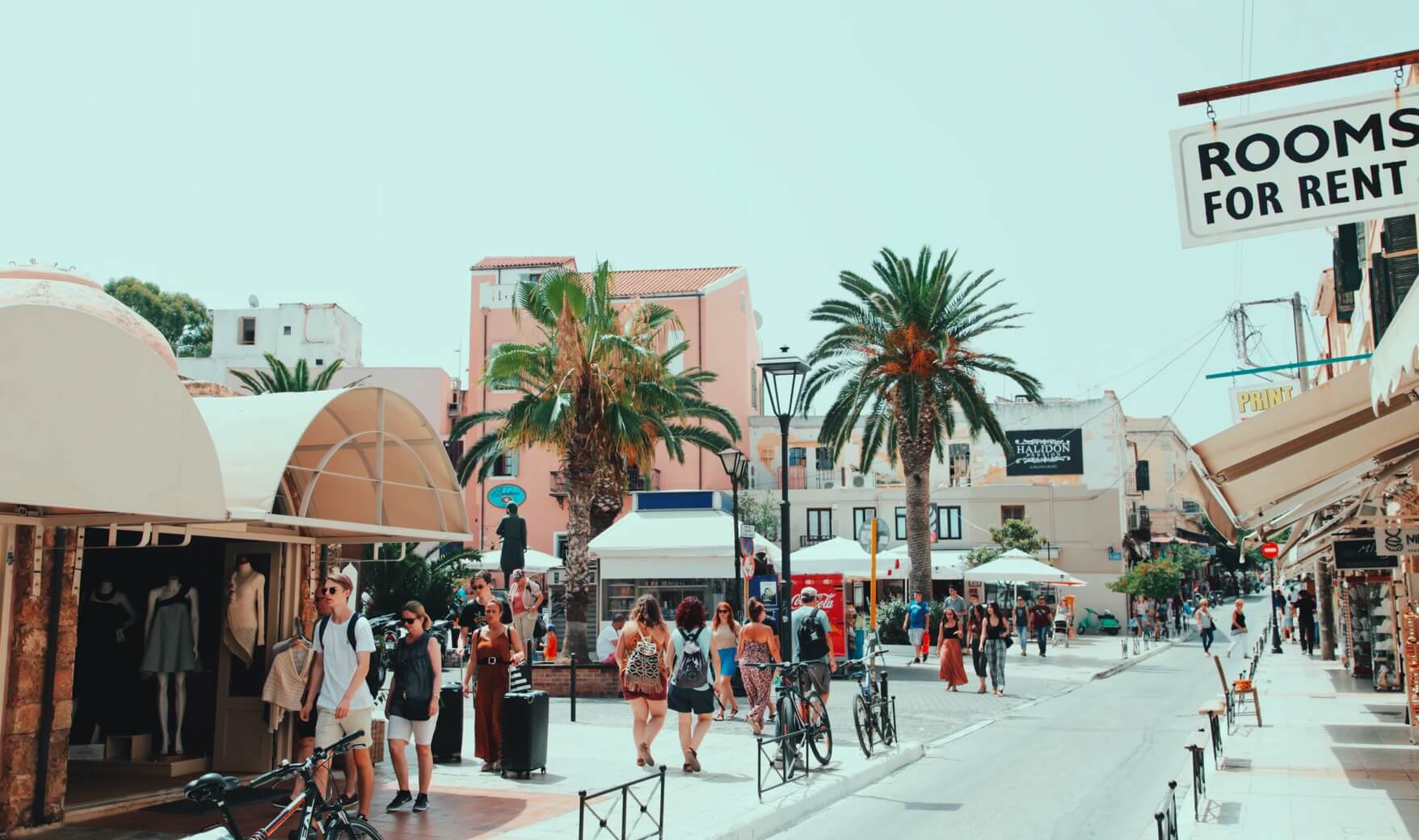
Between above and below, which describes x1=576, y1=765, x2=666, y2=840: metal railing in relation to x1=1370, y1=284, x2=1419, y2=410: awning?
below

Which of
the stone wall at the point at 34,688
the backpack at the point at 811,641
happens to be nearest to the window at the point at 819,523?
the backpack at the point at 811,641

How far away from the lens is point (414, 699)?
966 cm

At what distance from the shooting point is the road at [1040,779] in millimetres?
9773

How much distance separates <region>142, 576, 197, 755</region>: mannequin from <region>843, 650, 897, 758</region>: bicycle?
6938 mm

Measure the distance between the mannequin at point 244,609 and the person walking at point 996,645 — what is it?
14814mm

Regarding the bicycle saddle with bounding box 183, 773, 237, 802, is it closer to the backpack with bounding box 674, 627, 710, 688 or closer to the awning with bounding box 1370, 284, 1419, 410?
the awning with bounding box 1370, 284, 1419, 410

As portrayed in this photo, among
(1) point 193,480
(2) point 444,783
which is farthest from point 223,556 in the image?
(1) point 193,480

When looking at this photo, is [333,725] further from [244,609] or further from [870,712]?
[870,712]

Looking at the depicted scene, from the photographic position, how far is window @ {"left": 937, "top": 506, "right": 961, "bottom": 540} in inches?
2140

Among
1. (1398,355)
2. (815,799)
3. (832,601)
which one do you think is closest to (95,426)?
(815,799)

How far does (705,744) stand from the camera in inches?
546

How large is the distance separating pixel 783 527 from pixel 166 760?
22.1 ft

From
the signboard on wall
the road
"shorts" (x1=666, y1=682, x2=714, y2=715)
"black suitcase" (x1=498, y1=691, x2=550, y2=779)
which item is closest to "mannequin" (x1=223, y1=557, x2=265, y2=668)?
"black suitcase" (x1=498, y1=691, x2=550, y2=779)

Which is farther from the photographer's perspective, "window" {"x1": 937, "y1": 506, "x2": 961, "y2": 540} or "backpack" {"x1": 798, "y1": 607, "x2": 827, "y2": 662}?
"window" {"x1": 937, "y1": 506, "x2": 961, "y2": 540}
